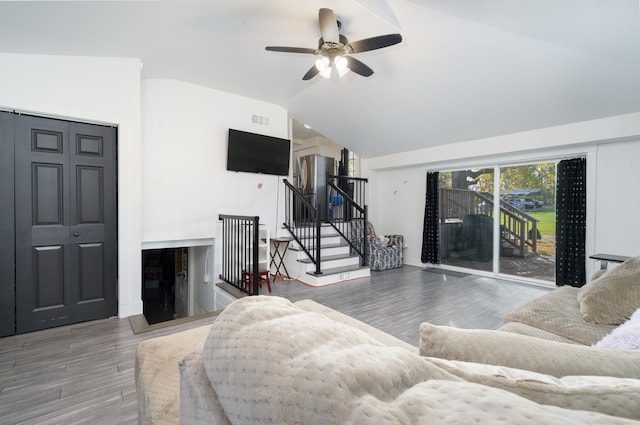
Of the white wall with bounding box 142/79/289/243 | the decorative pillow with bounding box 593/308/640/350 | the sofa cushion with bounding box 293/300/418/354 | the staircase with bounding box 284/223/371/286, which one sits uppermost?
the white wall with bounding box 142/79/289/243

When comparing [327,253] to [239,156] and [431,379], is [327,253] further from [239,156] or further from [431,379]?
[431,379]

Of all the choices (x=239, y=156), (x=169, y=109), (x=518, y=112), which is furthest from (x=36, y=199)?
(x=518, y=112)

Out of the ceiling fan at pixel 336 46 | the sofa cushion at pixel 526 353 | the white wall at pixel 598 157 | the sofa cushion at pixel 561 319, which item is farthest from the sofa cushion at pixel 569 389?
the white wall at pixel 598 157

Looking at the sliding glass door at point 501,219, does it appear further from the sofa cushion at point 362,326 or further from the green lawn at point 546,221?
the sofa cushion at point 362,326

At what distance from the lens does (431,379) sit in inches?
21.0

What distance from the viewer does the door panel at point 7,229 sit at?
8.59 ft

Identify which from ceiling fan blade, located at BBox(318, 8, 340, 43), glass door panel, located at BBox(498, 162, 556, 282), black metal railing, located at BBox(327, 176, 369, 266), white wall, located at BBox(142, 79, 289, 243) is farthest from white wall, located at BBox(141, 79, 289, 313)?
glass door panel, located at BBox(498, 162, 556, 282)

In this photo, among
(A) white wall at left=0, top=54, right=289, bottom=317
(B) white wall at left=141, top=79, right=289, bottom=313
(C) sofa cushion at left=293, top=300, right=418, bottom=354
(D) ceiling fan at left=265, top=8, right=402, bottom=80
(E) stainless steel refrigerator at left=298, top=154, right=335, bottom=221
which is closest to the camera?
(C) sofa cushion at left=293, top=300, right=418, bottom=354

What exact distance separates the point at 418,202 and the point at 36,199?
6046 millimetres

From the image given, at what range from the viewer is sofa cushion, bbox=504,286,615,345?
1.61 meters

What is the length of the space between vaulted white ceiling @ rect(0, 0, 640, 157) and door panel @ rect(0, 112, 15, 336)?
80cm

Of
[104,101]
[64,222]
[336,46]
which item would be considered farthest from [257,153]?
[64,222]

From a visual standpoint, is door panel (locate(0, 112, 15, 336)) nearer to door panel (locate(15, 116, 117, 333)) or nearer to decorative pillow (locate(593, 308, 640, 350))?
door panel (locate(15, 116, 117, 333))

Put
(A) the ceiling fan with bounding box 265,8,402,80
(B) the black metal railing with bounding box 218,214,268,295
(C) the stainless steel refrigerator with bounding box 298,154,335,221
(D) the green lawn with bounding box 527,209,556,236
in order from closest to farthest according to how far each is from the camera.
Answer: (A) the ceiling fan with bounding box 265,8,402,80, (B) the black metal railing with bounding box 218,214,268,295, (D) the green lawn with bounding box 527,209,556,236, (C) the stainless steel refrigerator with bounding box 298,154,335,221
